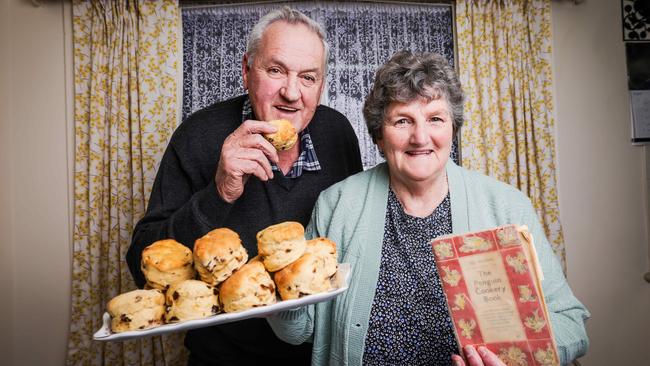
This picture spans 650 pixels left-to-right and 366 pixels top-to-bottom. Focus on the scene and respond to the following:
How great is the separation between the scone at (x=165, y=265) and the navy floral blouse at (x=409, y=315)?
0.57 metres

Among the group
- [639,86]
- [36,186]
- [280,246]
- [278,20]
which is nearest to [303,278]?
[280,246]

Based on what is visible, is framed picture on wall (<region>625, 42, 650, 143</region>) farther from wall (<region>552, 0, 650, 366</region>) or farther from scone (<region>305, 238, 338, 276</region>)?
scone (<region>305, 238, 338, 276</region>)

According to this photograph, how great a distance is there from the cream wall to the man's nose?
259 centimetres

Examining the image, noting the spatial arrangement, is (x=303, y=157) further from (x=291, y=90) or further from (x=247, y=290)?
(x=247, y=290)

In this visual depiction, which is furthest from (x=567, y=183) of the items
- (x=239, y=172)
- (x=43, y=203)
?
(x=43, y=203)

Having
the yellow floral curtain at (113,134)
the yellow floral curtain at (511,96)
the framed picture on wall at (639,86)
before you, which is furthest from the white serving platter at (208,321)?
the framed picture on wall at (639,86)

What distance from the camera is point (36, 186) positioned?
3.33m

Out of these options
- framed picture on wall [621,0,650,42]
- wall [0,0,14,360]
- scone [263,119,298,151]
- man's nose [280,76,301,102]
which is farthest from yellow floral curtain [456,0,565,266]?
wall [0,0,14,360]

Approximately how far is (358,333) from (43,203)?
309 centimetres

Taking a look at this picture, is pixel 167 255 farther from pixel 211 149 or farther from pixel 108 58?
pixel 108 58

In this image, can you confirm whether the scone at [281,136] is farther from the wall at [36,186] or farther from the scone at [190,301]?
the wall at [36,186]

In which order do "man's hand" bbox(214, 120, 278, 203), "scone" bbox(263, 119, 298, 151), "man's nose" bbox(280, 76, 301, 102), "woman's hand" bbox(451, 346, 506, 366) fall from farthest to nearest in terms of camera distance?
"man's nose" bbox(280, 76, 301, 102) < "scone" bbox(263, 119, 298, 151) < "man's hand" bbox(214, 120, 278, 203) < "woman's hand" bbox(451, 346, 506, 366)

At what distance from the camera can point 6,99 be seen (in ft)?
10.7

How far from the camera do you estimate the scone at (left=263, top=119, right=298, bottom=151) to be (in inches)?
52.4
